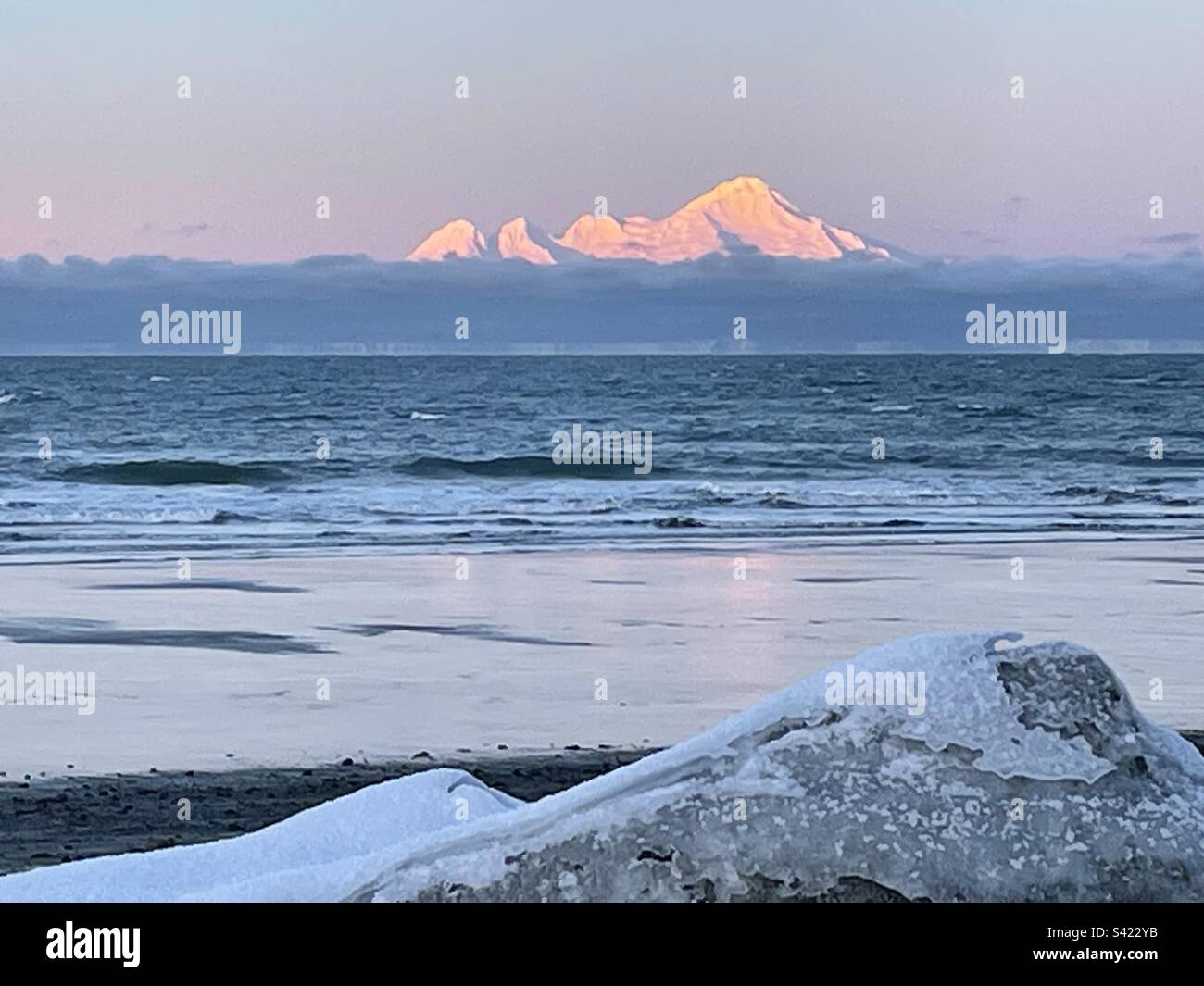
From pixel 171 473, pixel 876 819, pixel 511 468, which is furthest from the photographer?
pixel 511 468

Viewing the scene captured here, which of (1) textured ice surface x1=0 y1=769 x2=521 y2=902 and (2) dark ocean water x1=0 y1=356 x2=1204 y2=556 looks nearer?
(1) textured ice surface x1=0 y1=769 x2=521 y2=902

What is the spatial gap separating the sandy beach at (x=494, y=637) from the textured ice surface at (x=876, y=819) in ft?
12.9

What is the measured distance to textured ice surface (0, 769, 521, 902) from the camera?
4.13 m

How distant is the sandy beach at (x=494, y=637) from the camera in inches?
430

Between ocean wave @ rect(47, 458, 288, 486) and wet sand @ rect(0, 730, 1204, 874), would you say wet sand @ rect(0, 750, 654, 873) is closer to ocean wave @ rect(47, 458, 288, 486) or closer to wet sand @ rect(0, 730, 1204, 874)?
wet sand @ rect(0, 730, 1204, 874)

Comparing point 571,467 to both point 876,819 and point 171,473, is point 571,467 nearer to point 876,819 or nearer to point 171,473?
point 171,473

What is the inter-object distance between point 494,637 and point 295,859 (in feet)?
33.8

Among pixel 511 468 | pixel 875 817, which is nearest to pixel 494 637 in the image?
pixel 875 817

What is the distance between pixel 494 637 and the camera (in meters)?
14.9

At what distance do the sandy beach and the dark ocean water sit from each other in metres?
3.69

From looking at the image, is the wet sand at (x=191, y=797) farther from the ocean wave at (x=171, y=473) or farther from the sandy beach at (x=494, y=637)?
the ocean wave at (x=171, y=473)

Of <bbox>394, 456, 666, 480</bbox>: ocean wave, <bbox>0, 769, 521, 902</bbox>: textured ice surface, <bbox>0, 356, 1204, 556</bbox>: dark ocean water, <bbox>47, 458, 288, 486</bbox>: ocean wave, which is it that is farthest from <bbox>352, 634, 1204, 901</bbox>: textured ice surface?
<bbox>394, 456, 666, 480</bbox>: ocean wave

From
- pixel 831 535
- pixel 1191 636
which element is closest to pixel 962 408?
pixel 831 535
